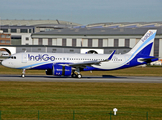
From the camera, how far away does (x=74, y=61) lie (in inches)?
1809

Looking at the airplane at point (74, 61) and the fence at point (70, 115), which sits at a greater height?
the airplane at point (74, 61)

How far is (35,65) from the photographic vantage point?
1722 inches

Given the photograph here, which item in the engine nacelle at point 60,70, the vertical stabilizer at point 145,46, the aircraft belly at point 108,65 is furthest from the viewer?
the vertical stabilizer at point 145,46

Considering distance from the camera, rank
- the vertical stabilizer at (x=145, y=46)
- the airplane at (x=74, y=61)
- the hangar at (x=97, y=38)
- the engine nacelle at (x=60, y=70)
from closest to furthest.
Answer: the engine nacelle at (x=60, y=70)
the airplane at (x=74, y=61)
the vertical stabilizer at (x=145, y=46)
the hangar at (x=97, y=38)

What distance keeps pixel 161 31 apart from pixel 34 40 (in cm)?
4929

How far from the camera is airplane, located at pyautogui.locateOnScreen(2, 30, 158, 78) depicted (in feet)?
142

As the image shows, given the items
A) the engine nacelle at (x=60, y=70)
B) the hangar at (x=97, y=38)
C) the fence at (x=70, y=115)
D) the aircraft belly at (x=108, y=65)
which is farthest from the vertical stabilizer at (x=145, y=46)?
the hangar at (x=97, y=38)

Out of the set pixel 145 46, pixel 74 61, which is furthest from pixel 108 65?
pixel 145 46

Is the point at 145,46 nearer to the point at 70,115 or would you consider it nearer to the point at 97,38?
the point at 70,115

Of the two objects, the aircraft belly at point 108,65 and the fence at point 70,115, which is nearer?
the fence at point 70,115

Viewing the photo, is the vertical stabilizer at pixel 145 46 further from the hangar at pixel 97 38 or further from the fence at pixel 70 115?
the hangar at pixel 97 38

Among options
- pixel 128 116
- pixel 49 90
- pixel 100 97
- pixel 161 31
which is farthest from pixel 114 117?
pixel 161 31

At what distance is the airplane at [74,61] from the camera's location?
1708 inches

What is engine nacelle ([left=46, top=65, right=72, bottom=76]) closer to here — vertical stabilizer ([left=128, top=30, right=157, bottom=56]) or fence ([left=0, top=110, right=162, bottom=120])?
vertical stabilizer ([left=128, top=30, right=157, bottom=56])
